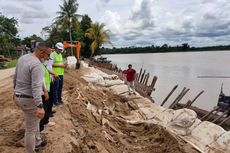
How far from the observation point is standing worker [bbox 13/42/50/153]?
11.6ft

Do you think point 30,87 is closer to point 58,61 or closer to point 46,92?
point 46,92

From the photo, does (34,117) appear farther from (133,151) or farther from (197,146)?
(197,146)

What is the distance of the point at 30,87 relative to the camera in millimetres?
3645

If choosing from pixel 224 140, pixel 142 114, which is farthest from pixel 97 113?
pixel 224 140

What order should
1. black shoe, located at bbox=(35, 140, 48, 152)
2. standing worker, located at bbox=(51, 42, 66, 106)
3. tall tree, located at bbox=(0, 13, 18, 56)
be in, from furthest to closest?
tall tree, located at bbox=(0, 13, 18, 56) < standing worker, located at bbox=(51, 42, 66, 106) < black shoe, located at bbox=(35, 140, 48, 152)

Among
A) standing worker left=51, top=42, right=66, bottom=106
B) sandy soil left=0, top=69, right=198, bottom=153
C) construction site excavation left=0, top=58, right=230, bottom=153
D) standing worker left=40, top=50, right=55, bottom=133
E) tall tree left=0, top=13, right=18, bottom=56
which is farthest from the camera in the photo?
tall tree left=0, top=13, right=18, bottom=56

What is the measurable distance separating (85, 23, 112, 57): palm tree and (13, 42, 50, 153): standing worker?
1574 inches

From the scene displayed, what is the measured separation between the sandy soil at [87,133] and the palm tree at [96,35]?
34.7 meters

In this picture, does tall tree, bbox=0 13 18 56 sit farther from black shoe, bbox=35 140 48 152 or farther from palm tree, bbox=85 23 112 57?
black shoe, bbox=35 140 48 152

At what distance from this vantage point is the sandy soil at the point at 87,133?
4.95 metres

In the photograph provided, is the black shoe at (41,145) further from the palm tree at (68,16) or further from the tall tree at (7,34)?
the palm tree at (68,16)

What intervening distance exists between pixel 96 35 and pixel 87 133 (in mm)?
39213

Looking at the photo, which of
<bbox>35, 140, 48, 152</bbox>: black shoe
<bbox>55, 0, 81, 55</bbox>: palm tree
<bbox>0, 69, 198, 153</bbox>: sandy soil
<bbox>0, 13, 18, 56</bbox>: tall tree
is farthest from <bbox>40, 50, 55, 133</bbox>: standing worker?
<bbox>55, 0, 81, 55</bbox>: palm tree

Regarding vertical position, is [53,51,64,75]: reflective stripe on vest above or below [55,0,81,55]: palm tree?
below
